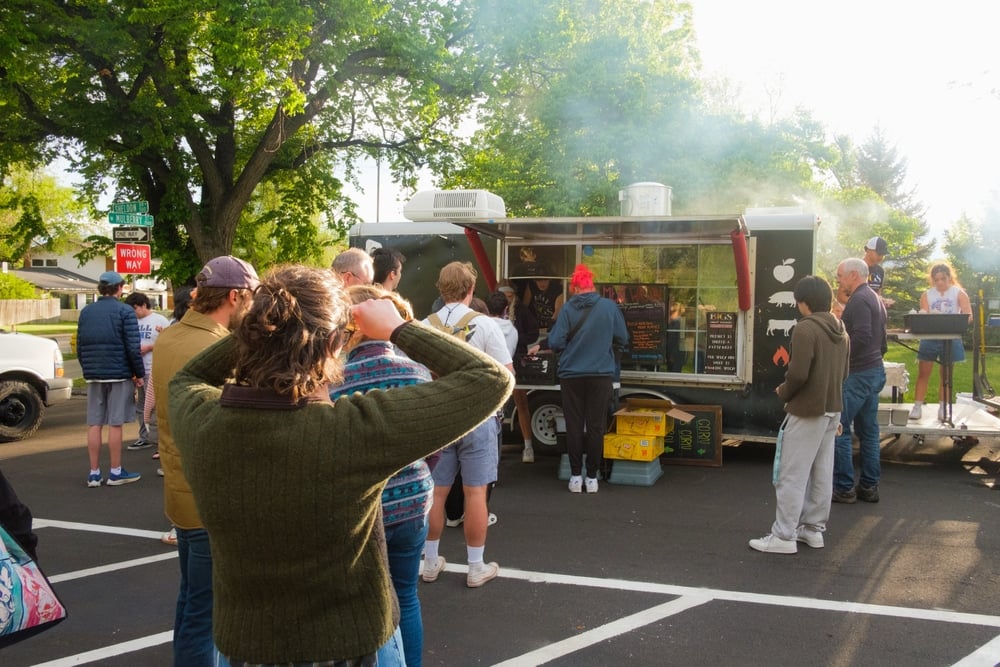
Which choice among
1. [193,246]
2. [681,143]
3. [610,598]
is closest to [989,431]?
[610,598]

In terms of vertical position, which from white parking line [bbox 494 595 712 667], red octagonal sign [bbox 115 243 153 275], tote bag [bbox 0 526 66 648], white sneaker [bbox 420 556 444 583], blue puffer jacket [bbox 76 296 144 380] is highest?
red octagonal sign [bbox 115 243 153 275]

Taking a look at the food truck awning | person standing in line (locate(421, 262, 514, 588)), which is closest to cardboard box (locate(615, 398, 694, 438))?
the food truck awning

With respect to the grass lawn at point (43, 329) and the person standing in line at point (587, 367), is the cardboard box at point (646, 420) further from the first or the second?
the grass lawn at point (43, 329)

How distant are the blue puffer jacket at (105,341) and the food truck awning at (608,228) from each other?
3289mm

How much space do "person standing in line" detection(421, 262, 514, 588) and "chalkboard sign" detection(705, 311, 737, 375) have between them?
387cm

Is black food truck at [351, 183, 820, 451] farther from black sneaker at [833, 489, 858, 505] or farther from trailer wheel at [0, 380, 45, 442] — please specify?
trailer wheel at [0, 380, 45, 442]

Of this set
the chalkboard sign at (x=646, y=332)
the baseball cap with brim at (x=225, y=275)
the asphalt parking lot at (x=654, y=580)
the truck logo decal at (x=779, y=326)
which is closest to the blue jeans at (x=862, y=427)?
the asphalt parking lot at (x=654, y=580)

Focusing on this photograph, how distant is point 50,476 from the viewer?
763 cm

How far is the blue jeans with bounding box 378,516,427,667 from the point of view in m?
2.66

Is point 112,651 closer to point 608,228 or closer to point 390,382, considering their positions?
point 390,382

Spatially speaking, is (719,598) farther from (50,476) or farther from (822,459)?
(50,476)

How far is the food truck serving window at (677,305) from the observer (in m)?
8.40

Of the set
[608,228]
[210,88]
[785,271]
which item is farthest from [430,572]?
[210,88]

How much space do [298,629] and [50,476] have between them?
7.21 metres
